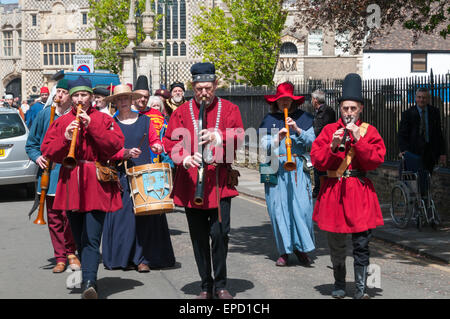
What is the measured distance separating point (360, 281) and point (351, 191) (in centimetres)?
80

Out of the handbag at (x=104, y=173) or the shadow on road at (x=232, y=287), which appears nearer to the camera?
the handbag at (x=104, y=173)

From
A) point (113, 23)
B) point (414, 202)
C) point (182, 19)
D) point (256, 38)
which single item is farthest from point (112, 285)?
point (182, 19)

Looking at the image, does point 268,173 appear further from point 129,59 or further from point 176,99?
point 129,59

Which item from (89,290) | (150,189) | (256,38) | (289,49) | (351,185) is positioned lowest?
(89,290)

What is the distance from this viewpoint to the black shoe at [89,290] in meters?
6.73

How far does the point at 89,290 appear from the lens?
673 cm

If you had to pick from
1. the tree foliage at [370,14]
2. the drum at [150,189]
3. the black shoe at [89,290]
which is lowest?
the black shoe at [89,290]

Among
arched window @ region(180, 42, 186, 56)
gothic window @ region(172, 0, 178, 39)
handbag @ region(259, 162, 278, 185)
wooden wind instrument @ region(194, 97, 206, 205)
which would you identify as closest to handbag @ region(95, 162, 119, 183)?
wooden wind instrument @ region(194, 97, 206, 205)

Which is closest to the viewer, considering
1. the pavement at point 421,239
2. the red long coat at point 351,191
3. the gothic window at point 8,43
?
the red long coat at point 351,191

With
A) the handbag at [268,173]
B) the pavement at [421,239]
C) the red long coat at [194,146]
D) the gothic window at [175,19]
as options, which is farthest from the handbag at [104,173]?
the gothic window at [175,19]

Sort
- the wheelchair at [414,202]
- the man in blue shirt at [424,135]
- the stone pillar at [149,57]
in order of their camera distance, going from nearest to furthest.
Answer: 1. the wheelchair at [414,202]
2. the man in blue shirt at [424,135]
3. the stone pillar at [149,57]

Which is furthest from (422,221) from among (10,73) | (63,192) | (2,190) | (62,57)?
(10,73)

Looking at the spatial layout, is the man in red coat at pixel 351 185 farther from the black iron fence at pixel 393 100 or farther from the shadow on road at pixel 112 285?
the black iron fence at pixel 393 100

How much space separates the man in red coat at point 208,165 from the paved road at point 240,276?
53 cm
